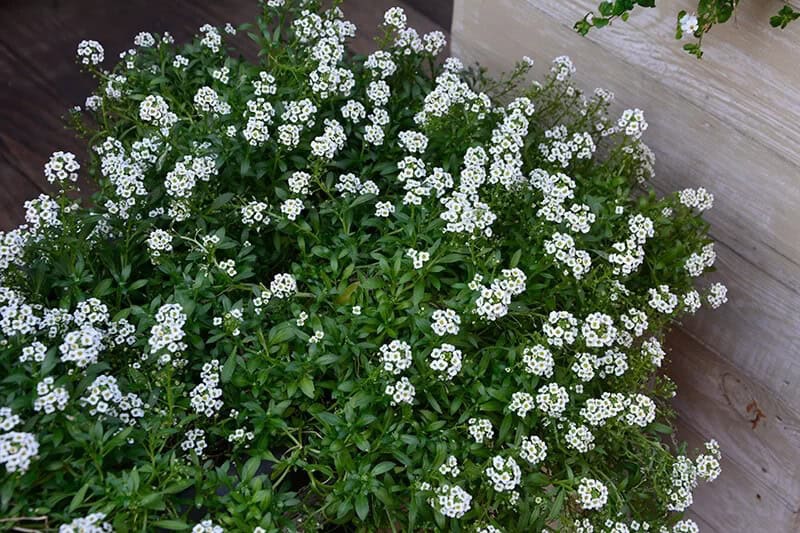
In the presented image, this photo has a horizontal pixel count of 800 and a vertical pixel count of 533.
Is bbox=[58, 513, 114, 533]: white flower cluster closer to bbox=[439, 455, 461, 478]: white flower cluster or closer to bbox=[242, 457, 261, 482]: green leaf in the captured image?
bbox=[242, 457, 261, 482]: green leaf

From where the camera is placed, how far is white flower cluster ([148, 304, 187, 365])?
1.30 metres

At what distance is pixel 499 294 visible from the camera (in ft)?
4.44

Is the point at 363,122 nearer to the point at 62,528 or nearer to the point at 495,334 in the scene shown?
the point at 495,334

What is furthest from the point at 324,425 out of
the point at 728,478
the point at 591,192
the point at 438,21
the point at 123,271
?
the point at 438,21

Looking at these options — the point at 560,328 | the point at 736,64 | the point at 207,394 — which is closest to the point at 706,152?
the point at 736,64

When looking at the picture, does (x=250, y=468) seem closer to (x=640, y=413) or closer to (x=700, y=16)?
(x=640, y=413)

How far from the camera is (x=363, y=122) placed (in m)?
1.82

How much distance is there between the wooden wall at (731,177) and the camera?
1.54 metres

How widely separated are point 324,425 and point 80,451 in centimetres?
38

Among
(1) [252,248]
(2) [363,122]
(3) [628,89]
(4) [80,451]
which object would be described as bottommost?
(4) [80,451]

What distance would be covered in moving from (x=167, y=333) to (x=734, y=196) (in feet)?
3.64

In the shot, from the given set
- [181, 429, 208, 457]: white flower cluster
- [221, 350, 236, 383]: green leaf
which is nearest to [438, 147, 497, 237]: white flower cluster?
[221, 350, 236, 383]: green leaf

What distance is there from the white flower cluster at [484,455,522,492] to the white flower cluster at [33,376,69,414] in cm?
64

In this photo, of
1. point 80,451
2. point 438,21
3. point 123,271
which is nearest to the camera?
point 80,451
